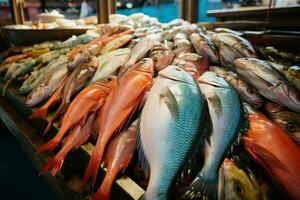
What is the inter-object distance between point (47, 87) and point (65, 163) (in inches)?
37.4

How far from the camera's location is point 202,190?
1.08 m

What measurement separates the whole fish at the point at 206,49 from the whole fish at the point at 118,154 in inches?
40.4

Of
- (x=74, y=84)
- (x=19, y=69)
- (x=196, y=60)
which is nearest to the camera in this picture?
(x=196, y=60)

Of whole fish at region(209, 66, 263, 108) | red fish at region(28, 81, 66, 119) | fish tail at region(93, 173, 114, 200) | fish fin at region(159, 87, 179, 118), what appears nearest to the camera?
fish tail at region(93, 173, 114, 200)

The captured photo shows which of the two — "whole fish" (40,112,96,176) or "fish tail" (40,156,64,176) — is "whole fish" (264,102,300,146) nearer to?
"whole fish" (40,112,96,176)

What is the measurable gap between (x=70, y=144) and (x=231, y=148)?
0.98 meters

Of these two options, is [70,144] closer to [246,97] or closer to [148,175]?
[148,175]

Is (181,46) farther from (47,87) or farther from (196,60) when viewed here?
(47,87)

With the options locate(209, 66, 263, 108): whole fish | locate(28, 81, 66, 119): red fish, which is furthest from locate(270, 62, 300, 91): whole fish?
locate(28, 81, 66, 119): red fish

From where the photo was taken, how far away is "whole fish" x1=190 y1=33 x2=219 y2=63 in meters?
2.16

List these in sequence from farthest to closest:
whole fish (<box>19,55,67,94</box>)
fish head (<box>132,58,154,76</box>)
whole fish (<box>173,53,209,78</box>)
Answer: whole fish (<box>19,55,67,94</box>) → whole fish (<box>173,53,209,78</box>) → fish head (<box>132,58,154,76</box>)

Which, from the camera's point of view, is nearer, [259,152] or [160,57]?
[259,152]

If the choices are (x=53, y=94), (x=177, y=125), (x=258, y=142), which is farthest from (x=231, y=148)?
(x=53, y=94)

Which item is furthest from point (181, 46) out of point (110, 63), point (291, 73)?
point (291, 73)
